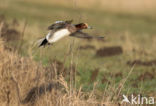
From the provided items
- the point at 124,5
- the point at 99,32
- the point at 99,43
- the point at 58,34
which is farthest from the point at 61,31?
the point at 124,5

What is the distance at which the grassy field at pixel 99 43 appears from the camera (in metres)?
10.8

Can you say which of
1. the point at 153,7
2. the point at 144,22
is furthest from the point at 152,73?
the point at 153,7

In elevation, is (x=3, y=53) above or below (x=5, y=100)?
above

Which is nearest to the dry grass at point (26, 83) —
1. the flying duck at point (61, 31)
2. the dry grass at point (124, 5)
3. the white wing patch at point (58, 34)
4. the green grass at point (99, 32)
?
the green grass at point (99, 32)

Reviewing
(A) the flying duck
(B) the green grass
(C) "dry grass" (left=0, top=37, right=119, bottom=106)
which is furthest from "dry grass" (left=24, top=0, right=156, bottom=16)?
(A) the flying duck

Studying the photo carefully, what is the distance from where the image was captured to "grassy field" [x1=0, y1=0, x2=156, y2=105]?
10838 mm

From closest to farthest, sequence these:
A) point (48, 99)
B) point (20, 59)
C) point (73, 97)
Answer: point (73, 97) → point (48, 99) → point (20, 59)

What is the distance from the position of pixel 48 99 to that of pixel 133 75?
4667mm

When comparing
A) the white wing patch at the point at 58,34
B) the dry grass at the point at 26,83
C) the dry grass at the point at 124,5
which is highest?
the white wing patch at the point at 58,34

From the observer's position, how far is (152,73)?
41.9 feet

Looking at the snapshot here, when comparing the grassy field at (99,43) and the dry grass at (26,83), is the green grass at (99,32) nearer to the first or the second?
the grassy field at (99,43)

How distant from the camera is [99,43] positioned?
18312mm

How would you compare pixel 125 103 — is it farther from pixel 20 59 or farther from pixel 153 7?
pixel 153 7

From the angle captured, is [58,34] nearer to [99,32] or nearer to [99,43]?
[99,43]
